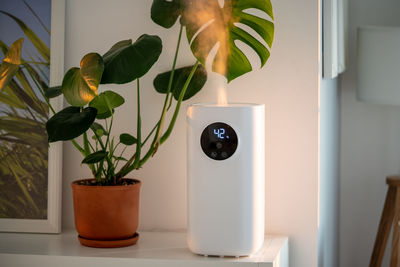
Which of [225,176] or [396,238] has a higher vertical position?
[225,176]

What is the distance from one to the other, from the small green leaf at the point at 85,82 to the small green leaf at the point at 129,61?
0.13 feet

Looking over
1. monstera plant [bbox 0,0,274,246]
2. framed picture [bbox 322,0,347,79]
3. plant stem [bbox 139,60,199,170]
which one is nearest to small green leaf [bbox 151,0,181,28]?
monstera plant [bbox 0,0,274,246]

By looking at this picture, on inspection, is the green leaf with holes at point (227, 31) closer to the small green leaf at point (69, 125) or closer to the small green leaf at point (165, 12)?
the small green leaf at point (165, 12)

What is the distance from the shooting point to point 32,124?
1.81 meters

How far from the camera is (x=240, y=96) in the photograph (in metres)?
1.77

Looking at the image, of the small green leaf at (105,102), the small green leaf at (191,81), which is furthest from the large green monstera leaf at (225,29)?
the small green leaf at (105,102)

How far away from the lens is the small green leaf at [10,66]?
1521mm

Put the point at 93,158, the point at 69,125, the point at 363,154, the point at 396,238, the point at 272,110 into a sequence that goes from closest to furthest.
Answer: the point at 69,125 < the point at 93,158 < the point at 272,110 < the point at 396,238 < the point at 363,154

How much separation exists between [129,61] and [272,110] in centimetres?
48

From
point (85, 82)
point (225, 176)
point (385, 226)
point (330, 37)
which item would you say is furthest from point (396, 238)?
point (85, 82)

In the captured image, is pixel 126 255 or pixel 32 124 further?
pixel 32 124

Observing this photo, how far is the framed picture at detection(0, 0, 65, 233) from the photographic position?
1811mm

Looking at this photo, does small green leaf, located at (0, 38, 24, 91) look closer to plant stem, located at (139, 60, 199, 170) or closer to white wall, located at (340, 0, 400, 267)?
plant stem, located at (139, 60, 199, 170)

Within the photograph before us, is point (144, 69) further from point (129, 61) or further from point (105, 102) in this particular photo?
point (105, 102)
